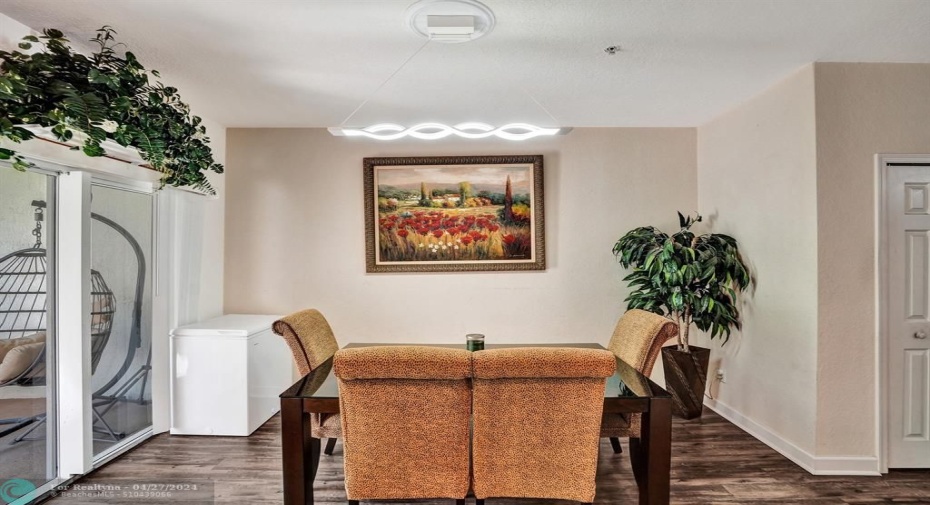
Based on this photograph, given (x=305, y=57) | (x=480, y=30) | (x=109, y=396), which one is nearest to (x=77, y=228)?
(x=109, y=396)

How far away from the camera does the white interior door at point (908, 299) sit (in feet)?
8.30

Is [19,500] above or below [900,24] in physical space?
below

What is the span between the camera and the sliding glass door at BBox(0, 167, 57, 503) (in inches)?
84.7

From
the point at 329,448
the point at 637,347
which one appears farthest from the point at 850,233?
the point at 329,448

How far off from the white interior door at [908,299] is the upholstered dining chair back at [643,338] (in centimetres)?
147

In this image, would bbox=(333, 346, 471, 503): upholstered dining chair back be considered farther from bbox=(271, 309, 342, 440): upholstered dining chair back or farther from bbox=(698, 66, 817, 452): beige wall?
bbox=(698, 66, 817, 452): beige wall

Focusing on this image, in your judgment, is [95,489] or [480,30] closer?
[480,30]

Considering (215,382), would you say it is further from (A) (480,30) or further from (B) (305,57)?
(A) (480,30)

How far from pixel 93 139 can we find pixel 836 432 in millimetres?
4376

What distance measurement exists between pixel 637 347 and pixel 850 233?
150 cm

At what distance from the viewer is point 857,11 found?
2018 millimetres

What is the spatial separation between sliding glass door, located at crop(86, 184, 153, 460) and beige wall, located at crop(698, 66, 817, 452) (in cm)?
436

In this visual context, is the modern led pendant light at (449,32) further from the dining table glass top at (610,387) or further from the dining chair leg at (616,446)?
the dining chair leg at (616,446)

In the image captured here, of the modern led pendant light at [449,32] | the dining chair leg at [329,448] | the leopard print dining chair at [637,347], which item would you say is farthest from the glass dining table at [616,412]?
the modern led pendant light at [449,32]
